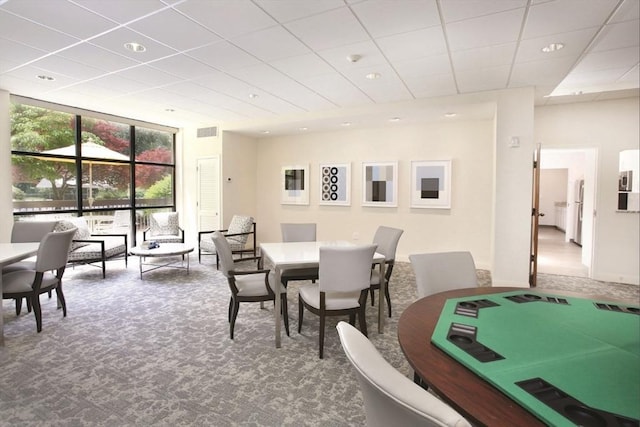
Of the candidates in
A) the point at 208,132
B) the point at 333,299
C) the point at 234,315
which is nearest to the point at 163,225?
the point at 208,132

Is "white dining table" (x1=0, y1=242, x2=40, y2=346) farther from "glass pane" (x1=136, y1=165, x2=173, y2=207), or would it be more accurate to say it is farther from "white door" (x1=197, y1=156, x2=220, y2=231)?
"white door" (x1=197, y1=156, x2=220, y2=231)

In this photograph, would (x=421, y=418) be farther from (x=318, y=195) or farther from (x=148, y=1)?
(x=318, y=195)

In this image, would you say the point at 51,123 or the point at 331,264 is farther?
the point at 51,123

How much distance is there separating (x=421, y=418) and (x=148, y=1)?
313cm

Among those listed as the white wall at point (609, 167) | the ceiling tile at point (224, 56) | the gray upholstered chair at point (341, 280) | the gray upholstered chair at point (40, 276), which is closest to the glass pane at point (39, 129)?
the gray upholstered chair at point (40, 276)

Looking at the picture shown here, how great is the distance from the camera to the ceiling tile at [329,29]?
272 centimetres

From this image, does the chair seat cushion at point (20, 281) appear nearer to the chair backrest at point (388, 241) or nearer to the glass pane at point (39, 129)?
the glass pane at point (39, 129)

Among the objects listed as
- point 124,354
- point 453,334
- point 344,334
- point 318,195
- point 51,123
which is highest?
point 51,123

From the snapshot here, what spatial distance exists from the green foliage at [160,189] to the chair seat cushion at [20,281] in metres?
3.84

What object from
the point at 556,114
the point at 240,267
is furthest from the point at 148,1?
the point at 556,114

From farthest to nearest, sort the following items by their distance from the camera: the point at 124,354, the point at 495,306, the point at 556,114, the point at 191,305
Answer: the point at 556,114 → the point at 191,305 → the point at 124,354 → the point at 495,306

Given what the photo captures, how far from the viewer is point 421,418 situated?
0.71 m

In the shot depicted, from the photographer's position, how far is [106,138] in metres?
6.25

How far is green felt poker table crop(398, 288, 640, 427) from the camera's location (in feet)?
2.94
